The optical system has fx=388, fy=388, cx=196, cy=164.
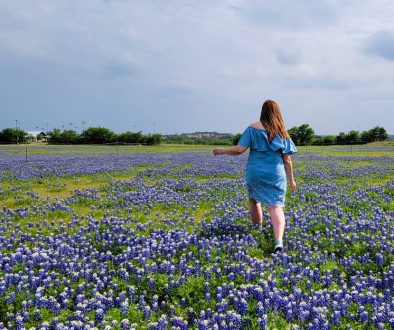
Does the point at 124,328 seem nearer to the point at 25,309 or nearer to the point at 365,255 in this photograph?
the point at 25,309

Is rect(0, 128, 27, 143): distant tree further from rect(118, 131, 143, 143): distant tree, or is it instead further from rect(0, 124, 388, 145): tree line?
rect(118, 131, 143, 143): distant tree

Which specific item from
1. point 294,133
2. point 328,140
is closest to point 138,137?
point 294,133

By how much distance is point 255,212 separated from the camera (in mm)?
7172

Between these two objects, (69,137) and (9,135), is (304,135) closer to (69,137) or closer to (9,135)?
(69,137)

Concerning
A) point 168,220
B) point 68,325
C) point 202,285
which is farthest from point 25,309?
point 168,220

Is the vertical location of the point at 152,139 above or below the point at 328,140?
above

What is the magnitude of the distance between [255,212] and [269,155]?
123cm

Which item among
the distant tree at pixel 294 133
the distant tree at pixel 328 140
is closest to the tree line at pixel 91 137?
the distant tree at pixel 294 133

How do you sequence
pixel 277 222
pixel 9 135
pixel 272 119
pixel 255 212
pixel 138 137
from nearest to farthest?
1. pixel 277 222
2. pixel 272 119
3. pixel 255 212
4. pixel 138 137
5. pixel 9 135

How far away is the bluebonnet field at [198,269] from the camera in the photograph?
13.3 feet

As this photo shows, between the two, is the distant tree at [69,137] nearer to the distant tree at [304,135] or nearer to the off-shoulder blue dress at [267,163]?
the distant tree at [304,135]

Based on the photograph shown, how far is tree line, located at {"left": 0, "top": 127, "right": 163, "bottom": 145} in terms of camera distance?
89500 millimetres

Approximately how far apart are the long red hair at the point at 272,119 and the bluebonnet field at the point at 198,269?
5.90 feet

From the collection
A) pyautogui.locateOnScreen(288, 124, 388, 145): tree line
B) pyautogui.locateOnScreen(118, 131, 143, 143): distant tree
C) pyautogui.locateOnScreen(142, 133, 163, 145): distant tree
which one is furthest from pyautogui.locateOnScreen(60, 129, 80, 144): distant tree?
pyautogui.locateOnScreen(288, 124, 388, 145): tree line
